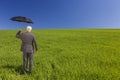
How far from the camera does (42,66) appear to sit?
1420 cm

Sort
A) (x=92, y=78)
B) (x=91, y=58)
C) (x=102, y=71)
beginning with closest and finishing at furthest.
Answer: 1. (x=92, y=78)
2. (x=102, y=71)
3. (x=91, y=58)

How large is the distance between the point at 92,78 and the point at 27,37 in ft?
13.3

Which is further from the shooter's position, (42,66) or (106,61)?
(106,61)

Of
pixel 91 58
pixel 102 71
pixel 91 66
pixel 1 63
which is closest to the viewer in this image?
pixel 102 71

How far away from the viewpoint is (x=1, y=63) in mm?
15055

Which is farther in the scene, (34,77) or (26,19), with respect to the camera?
(26,19)

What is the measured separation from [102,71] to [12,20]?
6.39 metres

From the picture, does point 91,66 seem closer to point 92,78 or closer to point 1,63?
Result: point 92,78

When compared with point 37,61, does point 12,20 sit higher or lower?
higher

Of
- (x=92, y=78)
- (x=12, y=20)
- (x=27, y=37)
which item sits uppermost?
(x=12, y=20)

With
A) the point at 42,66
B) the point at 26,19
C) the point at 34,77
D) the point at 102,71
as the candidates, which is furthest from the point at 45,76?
the point at 26,19

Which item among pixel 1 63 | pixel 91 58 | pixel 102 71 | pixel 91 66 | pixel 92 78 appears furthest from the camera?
pixel 91 58

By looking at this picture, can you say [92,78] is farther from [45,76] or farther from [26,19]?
[26,19]

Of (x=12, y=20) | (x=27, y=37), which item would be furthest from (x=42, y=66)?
(x=12, y=20)
